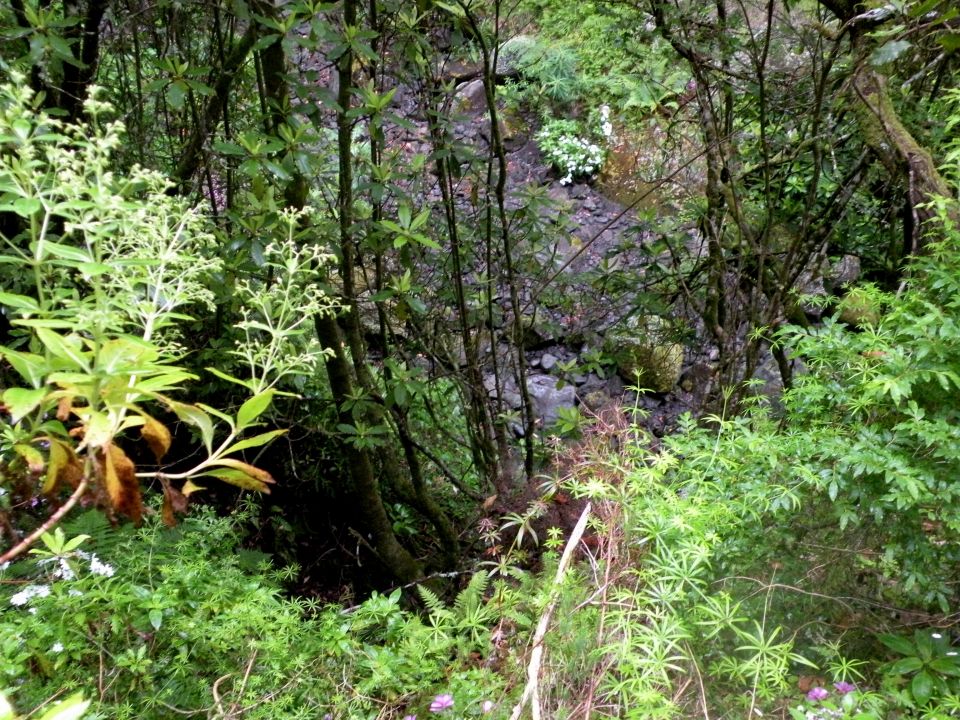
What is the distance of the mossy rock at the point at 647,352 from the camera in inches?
167

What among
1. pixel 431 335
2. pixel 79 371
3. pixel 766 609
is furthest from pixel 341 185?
pixel 766 609

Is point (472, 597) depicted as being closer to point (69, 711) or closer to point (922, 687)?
point (922, 687)

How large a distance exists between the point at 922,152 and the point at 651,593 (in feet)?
6.96

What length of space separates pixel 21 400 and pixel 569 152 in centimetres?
815

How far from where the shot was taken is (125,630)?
1798 mm

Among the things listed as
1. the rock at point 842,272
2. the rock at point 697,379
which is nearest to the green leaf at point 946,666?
the rock at point 842,272

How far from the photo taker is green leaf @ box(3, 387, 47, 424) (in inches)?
34.6

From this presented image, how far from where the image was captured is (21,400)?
2.93ft

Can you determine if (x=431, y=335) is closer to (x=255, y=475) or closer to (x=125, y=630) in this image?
(x=125, y=630)

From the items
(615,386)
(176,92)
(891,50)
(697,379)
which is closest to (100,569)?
(176,92)

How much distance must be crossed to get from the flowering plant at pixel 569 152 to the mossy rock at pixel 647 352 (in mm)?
3305

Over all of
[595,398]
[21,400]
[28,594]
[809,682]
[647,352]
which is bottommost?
[595,398]

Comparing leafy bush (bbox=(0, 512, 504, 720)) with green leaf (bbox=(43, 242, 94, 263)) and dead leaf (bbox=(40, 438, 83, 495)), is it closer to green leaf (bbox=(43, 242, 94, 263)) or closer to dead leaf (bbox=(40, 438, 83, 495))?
dead leaf (bbox=(40, 438, 83, 495))

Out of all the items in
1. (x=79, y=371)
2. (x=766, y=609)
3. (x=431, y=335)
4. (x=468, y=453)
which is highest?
(x=79, y=371)
